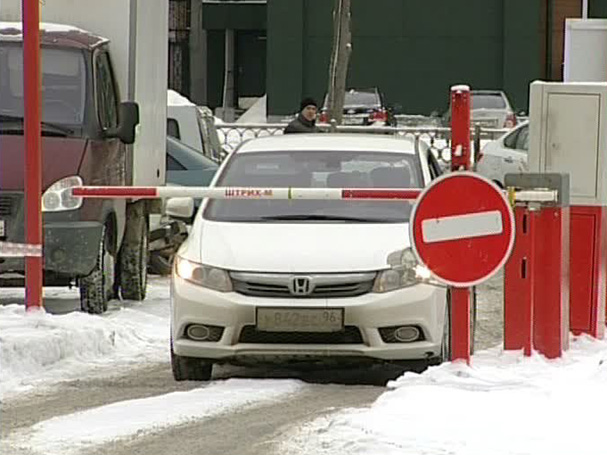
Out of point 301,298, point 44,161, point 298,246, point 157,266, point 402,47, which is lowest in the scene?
point 157,266

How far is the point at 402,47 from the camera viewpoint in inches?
1654

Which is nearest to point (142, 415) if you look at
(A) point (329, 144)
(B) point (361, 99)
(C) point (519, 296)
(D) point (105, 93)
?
(C) point (519, 296)

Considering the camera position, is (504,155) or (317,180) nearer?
(317,180)

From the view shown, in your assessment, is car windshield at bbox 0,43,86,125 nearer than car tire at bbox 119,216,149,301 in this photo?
Yes

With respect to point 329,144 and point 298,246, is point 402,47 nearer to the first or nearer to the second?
point 329,144

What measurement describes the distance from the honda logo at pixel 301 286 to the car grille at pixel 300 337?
0.24 meters

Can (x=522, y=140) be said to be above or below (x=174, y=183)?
above

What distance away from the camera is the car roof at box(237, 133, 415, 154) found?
10117mm

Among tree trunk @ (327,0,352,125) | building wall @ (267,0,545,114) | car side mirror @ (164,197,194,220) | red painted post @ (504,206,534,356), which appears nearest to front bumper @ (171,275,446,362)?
red painted post @ (504,206,534,356)

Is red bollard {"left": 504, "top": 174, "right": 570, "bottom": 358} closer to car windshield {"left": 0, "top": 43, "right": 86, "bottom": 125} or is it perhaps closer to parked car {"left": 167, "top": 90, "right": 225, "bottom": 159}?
car windshield {"left": 0, "top": 43, "right": 86, "bottom": 125}

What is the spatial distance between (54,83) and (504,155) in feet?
34.1

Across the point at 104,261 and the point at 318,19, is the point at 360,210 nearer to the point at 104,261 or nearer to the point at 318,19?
the point at 104,261

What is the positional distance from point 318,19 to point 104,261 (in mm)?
30560

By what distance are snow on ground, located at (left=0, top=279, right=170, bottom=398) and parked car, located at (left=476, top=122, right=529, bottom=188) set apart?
1031 centimetres
